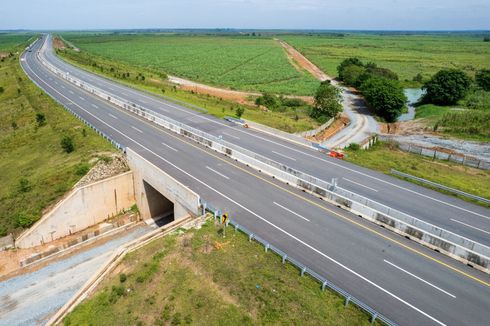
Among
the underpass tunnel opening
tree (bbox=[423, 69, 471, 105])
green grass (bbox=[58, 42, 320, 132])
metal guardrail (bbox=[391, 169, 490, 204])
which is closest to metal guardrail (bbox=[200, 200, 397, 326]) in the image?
the underpass tunnel opening

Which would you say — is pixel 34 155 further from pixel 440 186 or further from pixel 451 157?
Result: pixel 451 157

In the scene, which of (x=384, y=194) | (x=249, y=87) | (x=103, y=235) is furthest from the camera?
(x=249, y=87)

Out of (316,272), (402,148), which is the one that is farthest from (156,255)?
(402,148)

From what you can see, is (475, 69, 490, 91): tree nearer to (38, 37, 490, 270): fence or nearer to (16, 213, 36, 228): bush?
(38, 37, 490, 270): fence

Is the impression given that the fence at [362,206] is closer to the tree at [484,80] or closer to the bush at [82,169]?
the bush at [82,169]

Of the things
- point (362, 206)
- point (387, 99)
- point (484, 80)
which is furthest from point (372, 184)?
point (484, 80)

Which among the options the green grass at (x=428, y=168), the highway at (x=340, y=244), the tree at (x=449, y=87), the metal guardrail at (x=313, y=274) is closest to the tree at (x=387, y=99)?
the tree at (x=449, y=87)

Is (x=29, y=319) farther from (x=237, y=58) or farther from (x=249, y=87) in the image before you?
(x=237, y=58)
